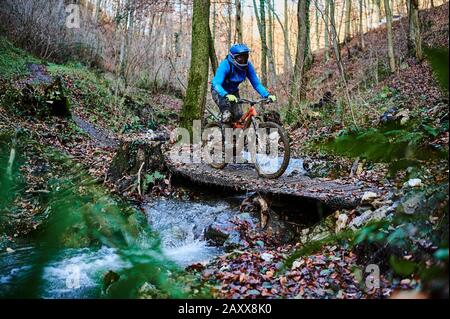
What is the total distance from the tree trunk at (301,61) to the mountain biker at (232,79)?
5111 mm

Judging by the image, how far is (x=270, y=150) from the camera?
7.15 m

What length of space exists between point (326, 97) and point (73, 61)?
45.5 ft

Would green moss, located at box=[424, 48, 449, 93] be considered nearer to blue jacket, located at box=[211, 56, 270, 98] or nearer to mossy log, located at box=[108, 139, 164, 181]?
blue jacket, located at box=[211, 56, 270, 98]

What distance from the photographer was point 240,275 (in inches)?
163

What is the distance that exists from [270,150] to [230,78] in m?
1.50

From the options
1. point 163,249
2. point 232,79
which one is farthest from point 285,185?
point 163,249

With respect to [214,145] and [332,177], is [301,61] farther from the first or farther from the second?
[332,177]

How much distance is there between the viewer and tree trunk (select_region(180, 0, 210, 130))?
32.7 feet

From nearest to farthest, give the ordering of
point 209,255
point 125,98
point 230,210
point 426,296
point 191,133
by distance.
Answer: point 426,296 < point 209,255 < point 230,210 < point 191,133 < point 125,98

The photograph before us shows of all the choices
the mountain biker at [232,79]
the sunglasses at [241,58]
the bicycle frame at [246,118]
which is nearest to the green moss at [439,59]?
the mountain biker at [232,79]

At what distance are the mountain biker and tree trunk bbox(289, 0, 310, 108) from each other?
511 centimetres

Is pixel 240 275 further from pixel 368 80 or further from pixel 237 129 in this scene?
pixel 368 80

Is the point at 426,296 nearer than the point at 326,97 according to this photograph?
Yes
